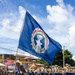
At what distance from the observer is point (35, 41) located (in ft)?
37.7

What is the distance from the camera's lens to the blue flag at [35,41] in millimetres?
11160

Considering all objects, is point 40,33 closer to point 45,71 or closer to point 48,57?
point 48,57

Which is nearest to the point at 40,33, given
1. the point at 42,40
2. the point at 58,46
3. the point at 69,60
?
the point at 42,40

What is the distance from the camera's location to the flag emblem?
11453 mm

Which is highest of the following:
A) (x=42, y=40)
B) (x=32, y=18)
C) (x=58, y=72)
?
(x=32, y=18)

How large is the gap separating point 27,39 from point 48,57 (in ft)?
4.67

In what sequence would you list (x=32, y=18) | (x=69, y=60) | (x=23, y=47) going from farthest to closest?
(x=69, y=60)
(x=32, y=18)
(x=23, y=47)

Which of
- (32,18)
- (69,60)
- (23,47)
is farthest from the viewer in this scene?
(69,60)

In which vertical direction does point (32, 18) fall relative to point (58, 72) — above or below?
above

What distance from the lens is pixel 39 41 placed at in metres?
11.7

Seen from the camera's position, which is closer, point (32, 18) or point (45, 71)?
point (32, 18)

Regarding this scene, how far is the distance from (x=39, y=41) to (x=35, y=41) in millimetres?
248

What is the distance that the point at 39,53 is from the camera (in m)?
11.5

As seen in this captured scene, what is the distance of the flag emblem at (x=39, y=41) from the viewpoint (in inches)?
451
